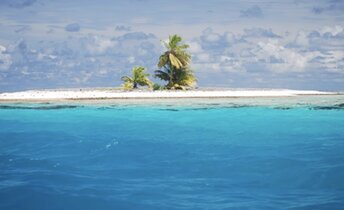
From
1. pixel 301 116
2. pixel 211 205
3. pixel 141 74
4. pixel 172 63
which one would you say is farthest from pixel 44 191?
pixel 141 74

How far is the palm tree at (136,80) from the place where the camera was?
4688cm

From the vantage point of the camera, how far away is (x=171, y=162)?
1430 centimetres

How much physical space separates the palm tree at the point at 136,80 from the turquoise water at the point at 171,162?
20659mm

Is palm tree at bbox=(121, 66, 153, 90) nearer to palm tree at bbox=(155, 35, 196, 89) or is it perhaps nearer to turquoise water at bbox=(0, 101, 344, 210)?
palm tree at bbox=(155, 35, 196, 89)

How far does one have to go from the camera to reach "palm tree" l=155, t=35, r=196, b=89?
44.2 m

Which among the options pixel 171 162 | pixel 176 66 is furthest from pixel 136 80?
pixel 171 162

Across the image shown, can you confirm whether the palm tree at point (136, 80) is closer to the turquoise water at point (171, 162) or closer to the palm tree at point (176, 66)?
the palm tree at point (176, 66)

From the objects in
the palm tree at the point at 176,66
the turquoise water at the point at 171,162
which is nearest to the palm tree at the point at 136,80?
the palm tree at the point at 176,66

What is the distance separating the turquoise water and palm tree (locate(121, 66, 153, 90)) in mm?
20659

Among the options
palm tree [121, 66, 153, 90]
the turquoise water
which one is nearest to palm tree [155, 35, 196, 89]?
palm tree [121, 66, 153, 90]

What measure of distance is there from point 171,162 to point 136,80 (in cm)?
3338

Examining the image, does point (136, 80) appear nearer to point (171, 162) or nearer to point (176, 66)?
point (176, 66)

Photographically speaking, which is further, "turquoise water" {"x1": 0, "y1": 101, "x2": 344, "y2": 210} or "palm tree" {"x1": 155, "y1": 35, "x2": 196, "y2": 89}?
"palm tree" {"x1": 155, "y1": 35, "x2": 196, "y2": 89}

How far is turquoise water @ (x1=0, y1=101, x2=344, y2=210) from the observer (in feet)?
33.2
